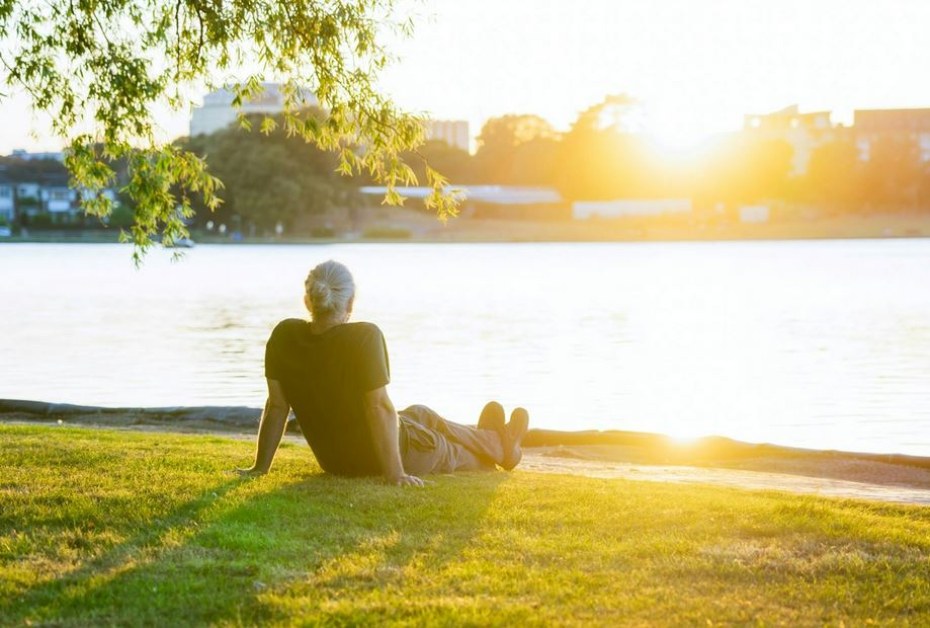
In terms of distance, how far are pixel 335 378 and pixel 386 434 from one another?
41 centimetres

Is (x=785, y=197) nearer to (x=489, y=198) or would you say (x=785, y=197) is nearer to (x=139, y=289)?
(x=489, y=198)

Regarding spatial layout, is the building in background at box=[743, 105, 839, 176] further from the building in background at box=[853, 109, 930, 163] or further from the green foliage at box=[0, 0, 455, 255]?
the green foliage at box=[0, 0, 455, 255]

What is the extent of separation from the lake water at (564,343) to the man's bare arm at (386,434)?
349 inches

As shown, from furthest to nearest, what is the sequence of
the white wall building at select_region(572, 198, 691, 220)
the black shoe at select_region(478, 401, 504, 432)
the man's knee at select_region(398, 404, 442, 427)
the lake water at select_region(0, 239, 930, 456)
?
the white wall building at select_region(572, 198, 691, 220) → the lake water at select_region(0, 239, 930, 456) → the black shoe at select_region(478, 401, 504, 432) → the man's knee at select_region(398, 404, 442, 427)

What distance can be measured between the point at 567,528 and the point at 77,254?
8611cm

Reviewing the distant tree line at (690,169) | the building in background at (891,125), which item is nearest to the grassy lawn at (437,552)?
the distant tree line at (690,169)

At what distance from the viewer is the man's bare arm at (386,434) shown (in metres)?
6.92

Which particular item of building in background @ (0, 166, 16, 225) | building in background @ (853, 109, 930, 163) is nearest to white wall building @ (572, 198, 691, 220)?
building in background @ (853, 109, 930, 163)

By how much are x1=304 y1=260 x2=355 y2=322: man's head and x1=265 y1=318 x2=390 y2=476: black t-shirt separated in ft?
0.34

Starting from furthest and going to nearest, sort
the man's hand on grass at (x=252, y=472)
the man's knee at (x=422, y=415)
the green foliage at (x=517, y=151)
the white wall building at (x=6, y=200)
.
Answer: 1. the white wall building at (x=6, y=200)
2. the green foliage at (x=517, y=151)
3. the man's knee at (x=422, y=415)
4. the man's hand on grass at (x=252, y=472)

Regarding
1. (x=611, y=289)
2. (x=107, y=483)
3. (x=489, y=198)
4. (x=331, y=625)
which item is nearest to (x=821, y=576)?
(x=331, y=625)

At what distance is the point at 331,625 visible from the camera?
4.55 metres

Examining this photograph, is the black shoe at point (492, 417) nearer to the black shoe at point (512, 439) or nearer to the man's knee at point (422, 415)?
the black shoe at point (512, 439)

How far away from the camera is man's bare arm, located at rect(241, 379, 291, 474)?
724 centimetres
